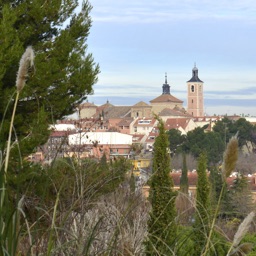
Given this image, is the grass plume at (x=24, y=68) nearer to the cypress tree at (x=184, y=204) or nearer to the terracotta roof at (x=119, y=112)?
the cypress tree at (x=184, y=204)

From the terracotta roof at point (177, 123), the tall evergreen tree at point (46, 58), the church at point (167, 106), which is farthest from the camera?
the church at point (167, 106)

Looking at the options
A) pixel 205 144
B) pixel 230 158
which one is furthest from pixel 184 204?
pixel 205 144

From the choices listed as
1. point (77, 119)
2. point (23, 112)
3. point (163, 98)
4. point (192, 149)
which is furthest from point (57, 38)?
point (163, 98)

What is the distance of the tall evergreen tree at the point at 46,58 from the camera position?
8398 mm

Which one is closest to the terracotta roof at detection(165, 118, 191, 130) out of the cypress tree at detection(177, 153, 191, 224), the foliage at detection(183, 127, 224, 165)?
the foliage at detection(183, 127, 224, 165)

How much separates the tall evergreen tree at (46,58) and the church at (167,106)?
3685 inches

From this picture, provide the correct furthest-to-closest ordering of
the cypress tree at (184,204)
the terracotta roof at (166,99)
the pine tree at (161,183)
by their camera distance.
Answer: the terracotta roof at (166,99) → the pine tree at (161,183) → the cypress tree at (184,204)

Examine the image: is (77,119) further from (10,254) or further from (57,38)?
(10,254)

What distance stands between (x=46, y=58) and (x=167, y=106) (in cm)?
11291

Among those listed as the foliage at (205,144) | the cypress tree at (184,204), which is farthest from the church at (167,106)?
the cypress tree at (184,204)

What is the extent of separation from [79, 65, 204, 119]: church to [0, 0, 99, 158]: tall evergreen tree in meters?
93.6

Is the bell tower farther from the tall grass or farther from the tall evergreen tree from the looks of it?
the tall grass

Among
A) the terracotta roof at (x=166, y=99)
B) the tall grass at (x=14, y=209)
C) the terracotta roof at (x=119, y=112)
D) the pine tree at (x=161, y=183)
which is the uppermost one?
the terracotta roof at (x=166, y=99)

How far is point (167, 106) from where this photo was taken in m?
122
